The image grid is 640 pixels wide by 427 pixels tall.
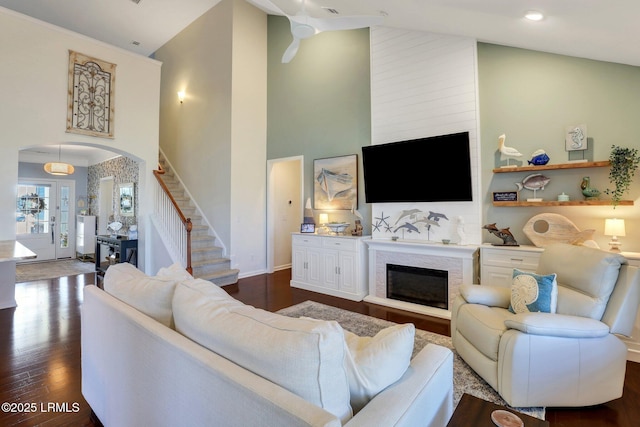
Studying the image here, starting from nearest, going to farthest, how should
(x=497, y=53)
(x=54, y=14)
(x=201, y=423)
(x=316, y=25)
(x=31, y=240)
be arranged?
(x=201, y=423) < (x=316, y=25) < (x=497, y=53) < (x=54, y=14) < (x=31, y=240)

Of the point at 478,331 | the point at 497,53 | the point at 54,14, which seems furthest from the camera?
the point at 54,14

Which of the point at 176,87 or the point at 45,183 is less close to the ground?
the point at 176,87

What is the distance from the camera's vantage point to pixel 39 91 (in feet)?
14.0

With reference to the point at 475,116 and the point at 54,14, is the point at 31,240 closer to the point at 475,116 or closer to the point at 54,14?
the point at 54,14

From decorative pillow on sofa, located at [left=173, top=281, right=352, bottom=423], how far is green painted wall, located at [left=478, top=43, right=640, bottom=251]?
3.59 m

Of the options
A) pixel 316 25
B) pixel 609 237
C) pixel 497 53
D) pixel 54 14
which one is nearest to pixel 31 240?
pixel 54 14

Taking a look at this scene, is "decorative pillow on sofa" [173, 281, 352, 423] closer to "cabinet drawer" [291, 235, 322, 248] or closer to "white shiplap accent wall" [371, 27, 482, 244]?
"white shiplap accent wall" [371, 27, 482, 244]

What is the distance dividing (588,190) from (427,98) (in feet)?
7.08

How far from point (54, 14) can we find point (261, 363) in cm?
897

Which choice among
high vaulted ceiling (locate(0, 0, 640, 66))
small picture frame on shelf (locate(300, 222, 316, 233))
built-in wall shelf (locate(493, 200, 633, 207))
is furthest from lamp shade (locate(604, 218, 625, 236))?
small picture frame on shelf (locate(300, 222, 316, 233))

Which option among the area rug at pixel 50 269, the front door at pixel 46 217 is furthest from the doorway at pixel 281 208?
the front door at pixel 46 217

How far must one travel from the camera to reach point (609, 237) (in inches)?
123

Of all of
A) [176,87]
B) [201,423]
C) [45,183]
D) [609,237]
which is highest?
[176,87]

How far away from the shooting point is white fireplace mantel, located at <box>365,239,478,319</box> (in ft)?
12.2
